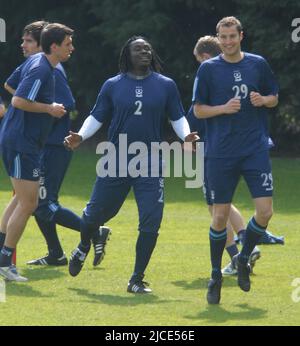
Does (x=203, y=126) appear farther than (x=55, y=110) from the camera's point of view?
Yes

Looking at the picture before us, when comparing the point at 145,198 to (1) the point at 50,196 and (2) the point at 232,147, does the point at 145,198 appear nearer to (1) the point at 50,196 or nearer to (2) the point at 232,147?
(2) the point at 232,147

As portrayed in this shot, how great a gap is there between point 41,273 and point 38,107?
5.86 feet

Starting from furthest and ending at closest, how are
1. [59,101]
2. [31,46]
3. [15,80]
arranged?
[59,101]
[31,46]
[15,80]

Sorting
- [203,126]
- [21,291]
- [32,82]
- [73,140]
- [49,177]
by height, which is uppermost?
[32,82]

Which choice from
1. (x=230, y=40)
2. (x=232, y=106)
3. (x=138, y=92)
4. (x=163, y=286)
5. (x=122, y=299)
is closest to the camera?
(x=232, y=106)

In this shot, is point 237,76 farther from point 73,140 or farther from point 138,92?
point 73,140

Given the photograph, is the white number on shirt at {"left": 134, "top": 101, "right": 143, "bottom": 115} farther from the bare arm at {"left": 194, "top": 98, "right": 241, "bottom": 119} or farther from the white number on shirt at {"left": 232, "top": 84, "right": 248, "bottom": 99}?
the white number on shirt at {"left": 232, "top": 84, "right": 248, "bottom": 99}

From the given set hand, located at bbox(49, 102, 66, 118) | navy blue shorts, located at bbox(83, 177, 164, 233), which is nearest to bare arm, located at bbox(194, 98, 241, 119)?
navy blue shorts, located at bbox(83, 177, 164, 233)

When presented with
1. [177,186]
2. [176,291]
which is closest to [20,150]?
[176,291]

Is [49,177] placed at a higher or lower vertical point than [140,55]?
lower

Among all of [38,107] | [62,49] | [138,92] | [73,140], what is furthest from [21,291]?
[62,49]

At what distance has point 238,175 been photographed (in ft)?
34.8

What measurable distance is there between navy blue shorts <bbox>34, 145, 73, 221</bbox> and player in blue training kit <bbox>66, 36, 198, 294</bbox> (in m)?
1.43

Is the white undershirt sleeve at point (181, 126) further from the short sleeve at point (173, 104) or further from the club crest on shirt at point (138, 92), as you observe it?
the club crest on shirt at point (138, 92)
